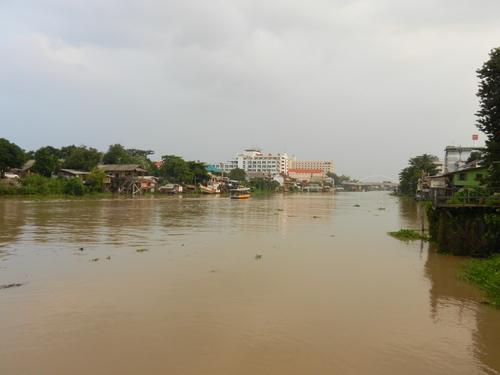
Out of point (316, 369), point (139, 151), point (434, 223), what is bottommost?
point (316, 369)

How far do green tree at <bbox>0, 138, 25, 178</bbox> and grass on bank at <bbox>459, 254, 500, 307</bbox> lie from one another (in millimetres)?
48005

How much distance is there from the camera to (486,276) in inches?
346

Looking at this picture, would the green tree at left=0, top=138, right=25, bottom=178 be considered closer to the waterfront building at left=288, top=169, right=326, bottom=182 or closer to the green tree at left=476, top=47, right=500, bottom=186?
the green tree at left=476, top=47, right=500, bottom=186

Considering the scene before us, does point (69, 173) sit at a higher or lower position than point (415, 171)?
lower

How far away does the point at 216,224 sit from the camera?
21.1 metres

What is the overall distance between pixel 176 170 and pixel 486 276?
59058mm

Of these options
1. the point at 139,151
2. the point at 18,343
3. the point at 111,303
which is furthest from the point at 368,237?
the point at 139,151

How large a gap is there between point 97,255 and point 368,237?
38.9 ft

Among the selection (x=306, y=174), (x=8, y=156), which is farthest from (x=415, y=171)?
(x=306, y=174)

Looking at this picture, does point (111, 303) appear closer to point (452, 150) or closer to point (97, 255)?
point (97, 255)

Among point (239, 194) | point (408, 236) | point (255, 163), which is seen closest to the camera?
point (408, 236)

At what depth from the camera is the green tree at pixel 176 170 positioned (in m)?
64.6

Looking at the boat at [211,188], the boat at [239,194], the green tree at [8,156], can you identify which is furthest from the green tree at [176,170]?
the green tree at [8,156]

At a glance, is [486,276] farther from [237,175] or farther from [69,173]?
[237,175]
